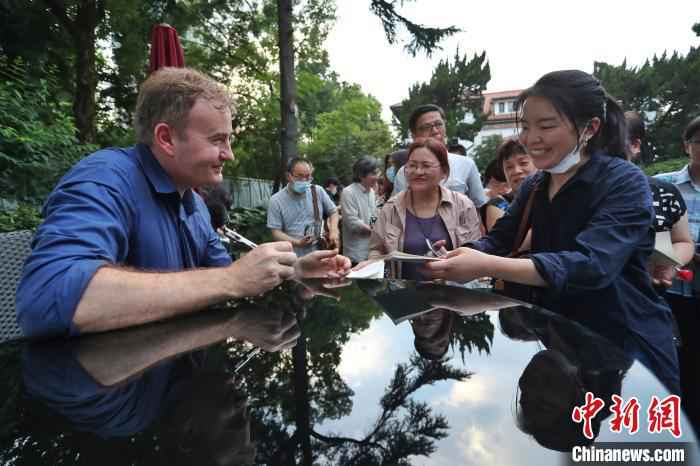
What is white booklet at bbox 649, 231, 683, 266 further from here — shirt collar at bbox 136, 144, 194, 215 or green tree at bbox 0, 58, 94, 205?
green tree at bbox 0, 58, 94, 205

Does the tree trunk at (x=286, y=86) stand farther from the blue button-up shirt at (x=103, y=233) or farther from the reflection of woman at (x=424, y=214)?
the blue button-up shirt at (x=103, y=233)

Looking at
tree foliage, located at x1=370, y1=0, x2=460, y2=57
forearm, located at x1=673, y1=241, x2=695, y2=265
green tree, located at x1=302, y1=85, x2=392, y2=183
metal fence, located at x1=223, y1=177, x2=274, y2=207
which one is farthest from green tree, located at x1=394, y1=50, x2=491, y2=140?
forearm, located at x1=673, y1=241, x2=695, y2=265

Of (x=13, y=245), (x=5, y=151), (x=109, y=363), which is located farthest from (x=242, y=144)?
(x=109, y=363)

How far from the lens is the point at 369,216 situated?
17.3 ft

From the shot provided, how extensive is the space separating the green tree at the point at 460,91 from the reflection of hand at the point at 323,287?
39.4 m

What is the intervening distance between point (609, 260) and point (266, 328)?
1154 millimetres

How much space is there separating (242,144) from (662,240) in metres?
12.5

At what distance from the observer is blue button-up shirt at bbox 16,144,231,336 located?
3.31 feet

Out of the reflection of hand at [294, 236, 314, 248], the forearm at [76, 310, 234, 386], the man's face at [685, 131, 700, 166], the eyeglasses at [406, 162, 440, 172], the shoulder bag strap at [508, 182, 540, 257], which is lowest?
the reflection of hand at [294, 236, 314, 248]

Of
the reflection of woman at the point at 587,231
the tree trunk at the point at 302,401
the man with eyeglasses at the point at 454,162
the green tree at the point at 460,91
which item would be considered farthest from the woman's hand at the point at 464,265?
the green tree at the point at 460,91

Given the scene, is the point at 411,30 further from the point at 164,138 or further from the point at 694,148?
the point at 164,138

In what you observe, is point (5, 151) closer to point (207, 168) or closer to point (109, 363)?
point (207, 168)

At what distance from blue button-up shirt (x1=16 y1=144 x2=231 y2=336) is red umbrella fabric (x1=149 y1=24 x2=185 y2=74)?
209 cm

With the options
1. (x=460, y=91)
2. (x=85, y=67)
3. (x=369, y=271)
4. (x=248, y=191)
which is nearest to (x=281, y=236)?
(x=369, y=271)
